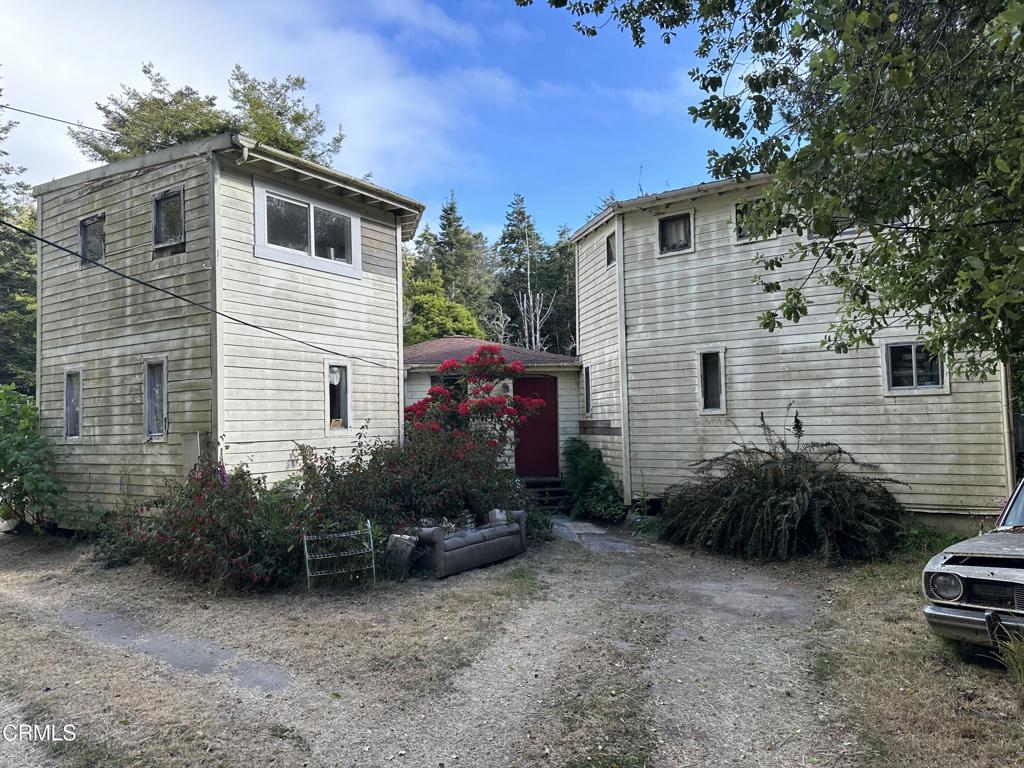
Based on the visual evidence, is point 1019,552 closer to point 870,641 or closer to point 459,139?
point 870,641

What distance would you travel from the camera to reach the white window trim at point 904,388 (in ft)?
31.5

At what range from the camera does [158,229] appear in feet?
33.0

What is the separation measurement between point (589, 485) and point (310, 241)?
7050mm

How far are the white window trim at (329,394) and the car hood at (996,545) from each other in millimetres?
8736

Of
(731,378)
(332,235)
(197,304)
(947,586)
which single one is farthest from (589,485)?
(947,586)

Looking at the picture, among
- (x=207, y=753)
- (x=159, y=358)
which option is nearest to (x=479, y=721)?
(x=207, y=753)

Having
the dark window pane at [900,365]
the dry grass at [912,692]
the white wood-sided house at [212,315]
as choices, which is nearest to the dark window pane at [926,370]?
the dark window pane at [900,365]

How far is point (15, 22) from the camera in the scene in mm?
8125

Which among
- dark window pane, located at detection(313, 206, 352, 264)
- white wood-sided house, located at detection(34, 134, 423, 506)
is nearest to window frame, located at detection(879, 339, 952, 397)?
white wood-sided house, located at detection(34, 134, 423, 506)

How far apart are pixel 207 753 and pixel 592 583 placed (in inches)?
196

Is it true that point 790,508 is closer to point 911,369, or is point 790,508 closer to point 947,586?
point 911,369

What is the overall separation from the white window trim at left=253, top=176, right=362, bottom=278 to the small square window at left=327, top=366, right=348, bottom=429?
5.68ft

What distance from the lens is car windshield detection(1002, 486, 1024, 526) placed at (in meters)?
5.09

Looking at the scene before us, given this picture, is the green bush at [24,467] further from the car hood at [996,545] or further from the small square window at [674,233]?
the car hood at [996,545]
